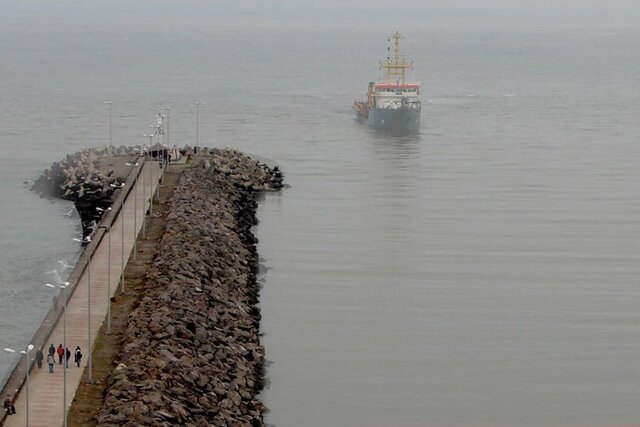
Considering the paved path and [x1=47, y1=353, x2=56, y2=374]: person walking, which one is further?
[x1=47, y1=353, x2=56, y2=374]: person walking

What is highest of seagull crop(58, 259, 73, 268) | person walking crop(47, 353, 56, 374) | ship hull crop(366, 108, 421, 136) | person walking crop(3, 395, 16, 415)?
ship hull crop(366, 108, 421, 136)

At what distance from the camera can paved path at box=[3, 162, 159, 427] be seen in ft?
108

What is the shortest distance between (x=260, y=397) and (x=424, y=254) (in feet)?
64.3

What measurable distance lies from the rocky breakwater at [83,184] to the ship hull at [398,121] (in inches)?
1115

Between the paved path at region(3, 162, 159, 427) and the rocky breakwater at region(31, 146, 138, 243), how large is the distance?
600 centimetres

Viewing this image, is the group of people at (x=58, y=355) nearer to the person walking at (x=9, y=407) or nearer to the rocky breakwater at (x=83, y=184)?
the person walking at (x=9, y=407)

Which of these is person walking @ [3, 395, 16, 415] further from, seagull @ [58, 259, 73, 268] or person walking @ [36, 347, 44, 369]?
seagull @ [58, 259, 73, 268]

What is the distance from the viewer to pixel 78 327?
131 feet

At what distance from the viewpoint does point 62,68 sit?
166 meters

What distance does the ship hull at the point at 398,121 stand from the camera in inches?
4053

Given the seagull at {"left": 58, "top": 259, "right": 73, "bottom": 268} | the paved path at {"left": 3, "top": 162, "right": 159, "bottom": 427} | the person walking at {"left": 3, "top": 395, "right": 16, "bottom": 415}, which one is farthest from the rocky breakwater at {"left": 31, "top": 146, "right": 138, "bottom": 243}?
the person walking at {"left": 3, "top": 395, "right": 16, "bottom": 415}

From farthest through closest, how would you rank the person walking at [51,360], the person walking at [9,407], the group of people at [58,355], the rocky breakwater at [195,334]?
the group of people at [58,355] < the person walking at [51,360] < the rocky breakwater at [195,334] < the person walking at [9,407]

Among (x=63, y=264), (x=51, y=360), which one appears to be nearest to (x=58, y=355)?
(x=51, y=360)

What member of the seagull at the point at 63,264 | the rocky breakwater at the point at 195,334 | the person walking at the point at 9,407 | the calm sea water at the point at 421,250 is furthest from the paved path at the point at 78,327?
the calm sea water at the point at 421,250
